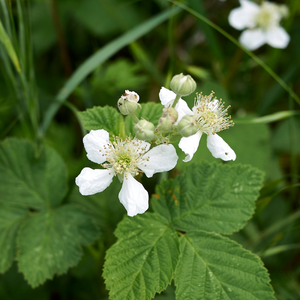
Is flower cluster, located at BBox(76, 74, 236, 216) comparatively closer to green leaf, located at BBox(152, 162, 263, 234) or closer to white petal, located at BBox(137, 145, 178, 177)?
white petal, located at BBox(137, 145, 178, 177)

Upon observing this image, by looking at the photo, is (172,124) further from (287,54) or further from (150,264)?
(287,54)

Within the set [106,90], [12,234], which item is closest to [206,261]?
[12,234]

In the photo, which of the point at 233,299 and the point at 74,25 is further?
the point at 74,25

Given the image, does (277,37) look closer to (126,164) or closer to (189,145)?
(189,145)

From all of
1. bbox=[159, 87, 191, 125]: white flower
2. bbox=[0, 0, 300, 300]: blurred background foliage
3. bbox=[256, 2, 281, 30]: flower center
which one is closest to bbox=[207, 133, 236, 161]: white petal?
bbox=[159, 87, 191, 125]: white flower

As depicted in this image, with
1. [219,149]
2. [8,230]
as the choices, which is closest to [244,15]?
[219,149]
